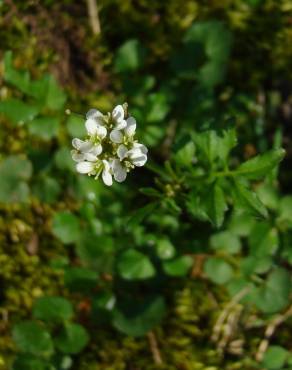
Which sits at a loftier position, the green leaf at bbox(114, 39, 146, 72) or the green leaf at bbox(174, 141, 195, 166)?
the green leaf at bbox(114, 39, 146, 72)

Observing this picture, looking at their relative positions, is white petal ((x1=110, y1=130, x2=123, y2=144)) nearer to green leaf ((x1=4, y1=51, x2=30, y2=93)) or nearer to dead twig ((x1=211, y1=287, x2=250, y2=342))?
green leaf ((x1=4, y1=51, x2=30, y2=93))

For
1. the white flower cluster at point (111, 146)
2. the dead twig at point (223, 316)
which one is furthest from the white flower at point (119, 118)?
the dead twig at point (223, 316)

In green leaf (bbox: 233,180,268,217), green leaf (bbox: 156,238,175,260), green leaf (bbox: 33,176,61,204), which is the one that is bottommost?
green leaf (bbox: 233,180,268,217)

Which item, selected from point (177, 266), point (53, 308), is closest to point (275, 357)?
point (177, 266)

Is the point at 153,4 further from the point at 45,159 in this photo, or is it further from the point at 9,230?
the point at 9,230

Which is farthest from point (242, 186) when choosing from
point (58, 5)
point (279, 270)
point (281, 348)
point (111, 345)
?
point (58, 5)

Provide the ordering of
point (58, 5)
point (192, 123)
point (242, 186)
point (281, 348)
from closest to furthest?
point (242, 186) < point (281, 348) < point (192, 123) < point (58, 5)

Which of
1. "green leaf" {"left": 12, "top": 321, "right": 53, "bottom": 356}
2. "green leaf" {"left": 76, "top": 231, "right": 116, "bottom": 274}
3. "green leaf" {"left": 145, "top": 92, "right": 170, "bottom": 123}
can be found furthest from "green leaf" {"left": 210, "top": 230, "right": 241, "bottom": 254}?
"green leaf" {"left": 12, "top": 321, "right": 53, "bottom": 356}

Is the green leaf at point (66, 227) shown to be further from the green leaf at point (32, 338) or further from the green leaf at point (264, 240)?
the green leaf at point (264, 240)
